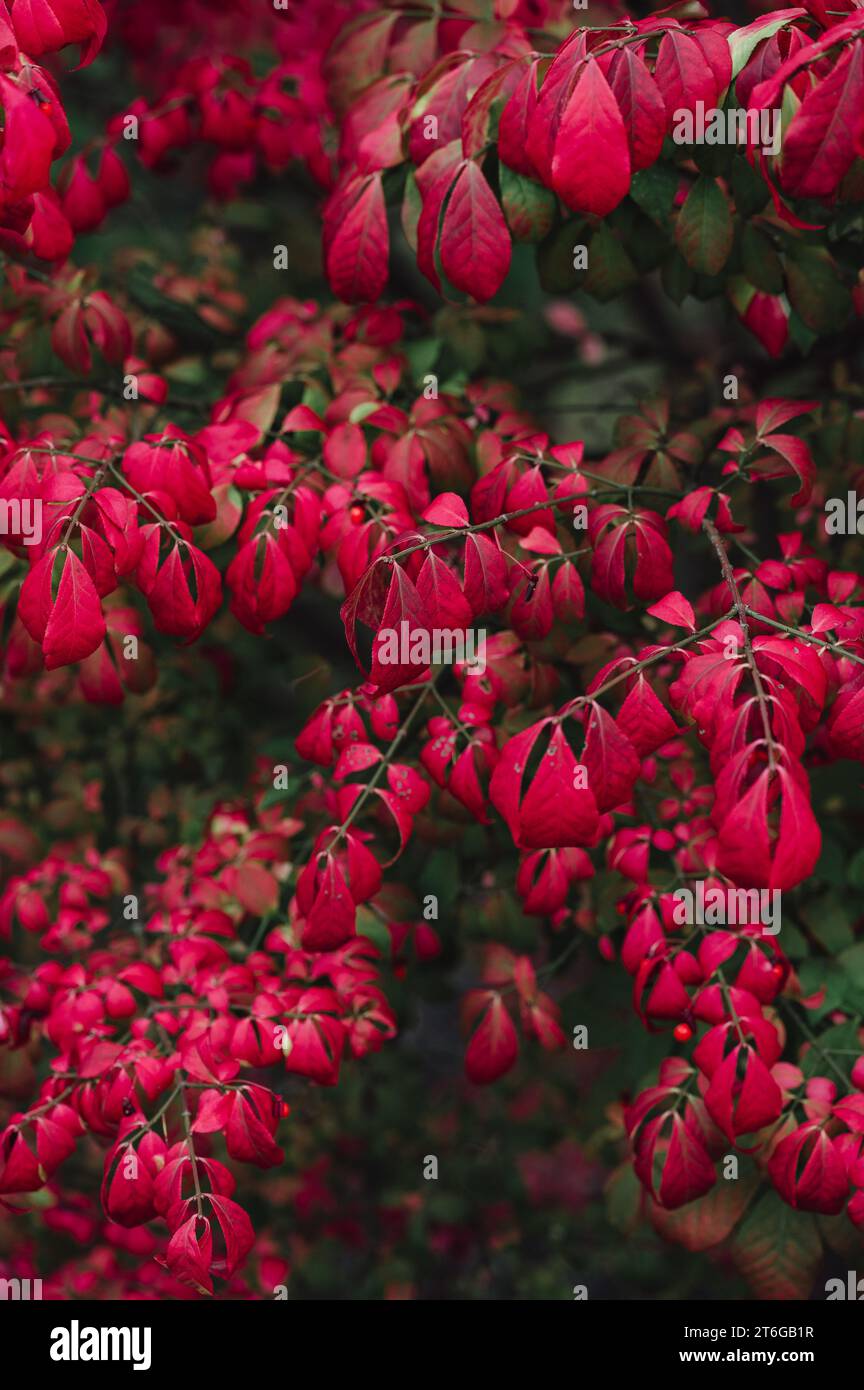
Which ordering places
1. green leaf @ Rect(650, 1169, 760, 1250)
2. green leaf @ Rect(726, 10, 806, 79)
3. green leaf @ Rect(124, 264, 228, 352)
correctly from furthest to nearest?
1. green leaf @ Rect(124, 264, 228, 352)
2. green leaf @ Rect(650, 1169, 760, 1250)
3. green leaf @ Rect(726, 10, 806, 79)

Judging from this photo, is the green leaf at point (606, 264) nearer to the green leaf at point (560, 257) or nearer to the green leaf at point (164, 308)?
the green leaf at point (560, 257)

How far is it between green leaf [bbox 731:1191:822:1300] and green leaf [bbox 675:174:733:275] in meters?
1.19

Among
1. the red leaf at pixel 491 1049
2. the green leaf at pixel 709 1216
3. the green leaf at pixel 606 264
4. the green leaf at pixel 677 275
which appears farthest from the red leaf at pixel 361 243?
the green leaf at pixel 709 1216

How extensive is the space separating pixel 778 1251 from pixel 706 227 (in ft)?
4.18

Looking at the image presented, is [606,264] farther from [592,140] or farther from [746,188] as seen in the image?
[592,140]

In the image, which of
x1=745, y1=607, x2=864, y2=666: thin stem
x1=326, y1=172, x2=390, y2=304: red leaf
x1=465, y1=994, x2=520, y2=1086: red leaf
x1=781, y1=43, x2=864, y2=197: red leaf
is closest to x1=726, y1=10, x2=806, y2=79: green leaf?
x1=781, y1=43, x2=864, y2=197: red leaf

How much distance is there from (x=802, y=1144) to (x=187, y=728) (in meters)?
1.36

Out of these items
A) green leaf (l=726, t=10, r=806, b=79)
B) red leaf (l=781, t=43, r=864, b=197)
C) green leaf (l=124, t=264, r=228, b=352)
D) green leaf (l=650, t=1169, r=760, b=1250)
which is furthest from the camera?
green leaf (l=124, t=264, r=228, b=352)

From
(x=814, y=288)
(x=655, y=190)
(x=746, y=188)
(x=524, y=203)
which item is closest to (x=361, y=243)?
(x=524, y=203)

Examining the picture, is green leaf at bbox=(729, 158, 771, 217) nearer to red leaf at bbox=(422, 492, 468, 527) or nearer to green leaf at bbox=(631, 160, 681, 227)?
green leaf at bbox=(631, 160, 681, 227)

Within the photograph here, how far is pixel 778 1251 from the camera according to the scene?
1411 millimetres

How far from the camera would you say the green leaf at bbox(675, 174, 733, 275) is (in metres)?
1.28

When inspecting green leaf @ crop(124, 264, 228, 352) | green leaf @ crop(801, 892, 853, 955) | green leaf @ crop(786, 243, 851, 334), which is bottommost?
green leaf @ crop(801, 892, 853, 955)
